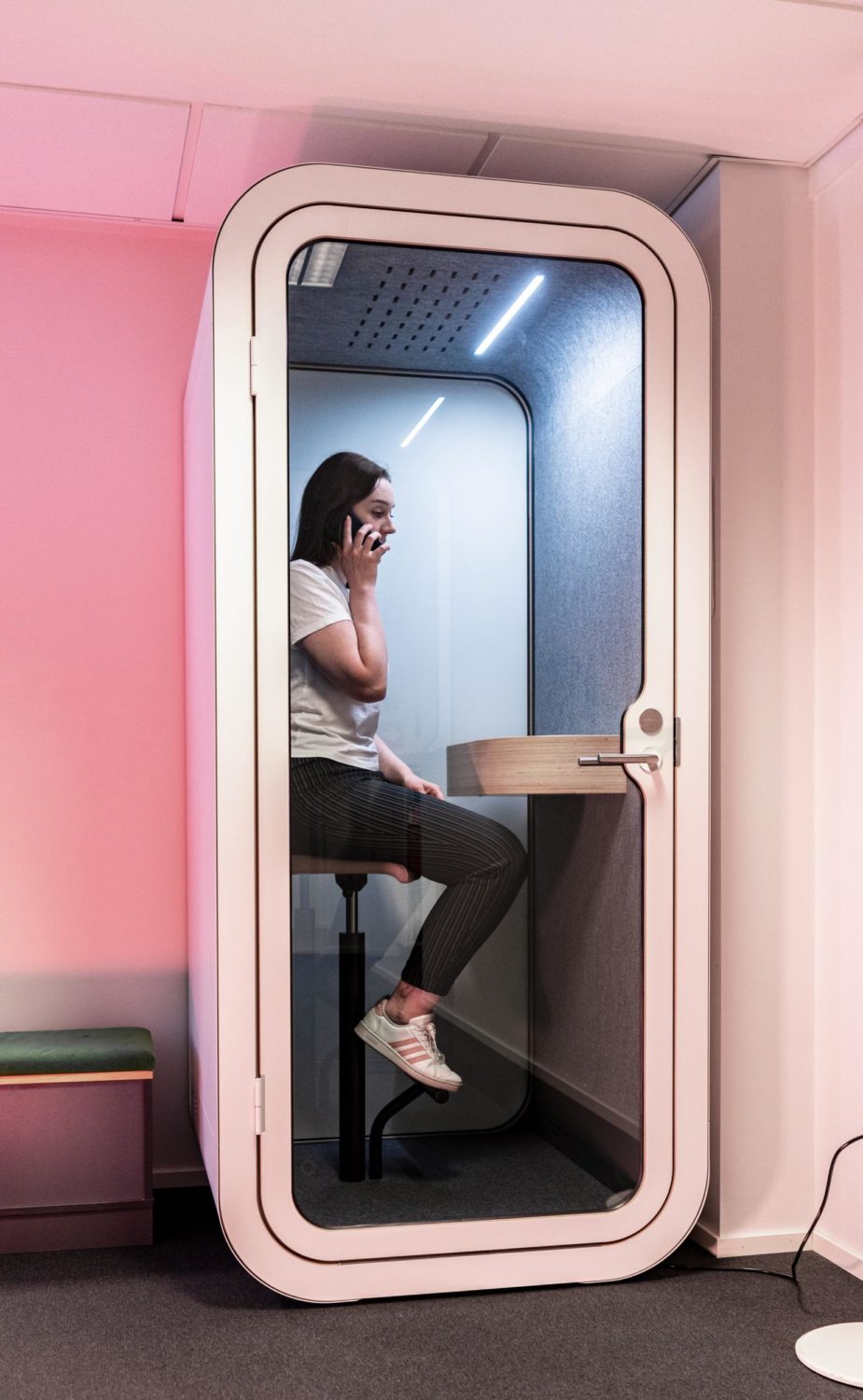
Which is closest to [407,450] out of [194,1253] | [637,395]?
[637,395]

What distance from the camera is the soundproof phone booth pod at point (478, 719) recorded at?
2.12m

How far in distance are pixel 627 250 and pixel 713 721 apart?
90 cm

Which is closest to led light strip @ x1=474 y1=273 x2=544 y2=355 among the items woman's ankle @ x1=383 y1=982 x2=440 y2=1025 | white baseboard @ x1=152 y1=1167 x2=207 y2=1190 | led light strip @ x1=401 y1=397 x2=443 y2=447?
led light strip @ x1=401 y1=397 x2=443 y2=447

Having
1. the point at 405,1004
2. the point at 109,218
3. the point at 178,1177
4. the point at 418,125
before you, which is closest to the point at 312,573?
the point at 405,1004

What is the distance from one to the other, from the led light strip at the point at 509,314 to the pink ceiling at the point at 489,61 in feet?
1.07

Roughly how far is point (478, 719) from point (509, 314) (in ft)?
2.39

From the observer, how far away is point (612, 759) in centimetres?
225

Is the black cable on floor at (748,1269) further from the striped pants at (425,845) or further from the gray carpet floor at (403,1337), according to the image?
the striped pants at (425,845)

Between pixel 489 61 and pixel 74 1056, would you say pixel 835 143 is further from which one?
pixel 74 1056

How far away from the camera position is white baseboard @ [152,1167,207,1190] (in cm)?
278

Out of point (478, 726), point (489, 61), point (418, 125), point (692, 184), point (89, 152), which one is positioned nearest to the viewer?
point (489, 61)

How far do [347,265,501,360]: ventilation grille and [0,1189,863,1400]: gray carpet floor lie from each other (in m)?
1.64

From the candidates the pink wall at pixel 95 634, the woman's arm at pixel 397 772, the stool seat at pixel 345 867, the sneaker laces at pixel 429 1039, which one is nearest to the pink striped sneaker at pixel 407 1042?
the sneaker laces at pixel 429 1039

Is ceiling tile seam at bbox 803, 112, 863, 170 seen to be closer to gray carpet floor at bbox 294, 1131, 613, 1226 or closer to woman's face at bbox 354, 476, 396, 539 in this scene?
woman's face at bbox 354, 476, 396, 539
